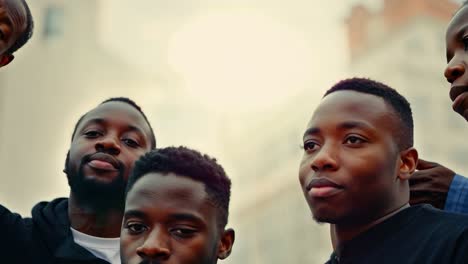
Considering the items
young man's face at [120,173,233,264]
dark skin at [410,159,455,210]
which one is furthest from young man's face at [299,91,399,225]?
young man's face at [120,173,233,264]

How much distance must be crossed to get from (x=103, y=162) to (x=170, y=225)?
0.98m

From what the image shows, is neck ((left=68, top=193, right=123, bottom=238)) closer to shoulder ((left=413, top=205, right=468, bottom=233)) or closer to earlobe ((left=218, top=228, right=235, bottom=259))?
earlobe ((left=218, top=228, right=235, bottom=259))

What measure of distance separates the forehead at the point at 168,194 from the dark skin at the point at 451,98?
92cm

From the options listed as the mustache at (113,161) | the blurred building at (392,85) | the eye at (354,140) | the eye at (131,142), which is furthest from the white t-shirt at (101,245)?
the blurred building at (392,85)

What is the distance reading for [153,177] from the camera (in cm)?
352

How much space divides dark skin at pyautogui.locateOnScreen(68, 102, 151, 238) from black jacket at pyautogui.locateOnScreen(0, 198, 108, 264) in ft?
0.40

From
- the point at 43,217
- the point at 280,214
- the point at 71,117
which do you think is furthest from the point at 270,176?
the point at 43,217

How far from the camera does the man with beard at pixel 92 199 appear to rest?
389 cm

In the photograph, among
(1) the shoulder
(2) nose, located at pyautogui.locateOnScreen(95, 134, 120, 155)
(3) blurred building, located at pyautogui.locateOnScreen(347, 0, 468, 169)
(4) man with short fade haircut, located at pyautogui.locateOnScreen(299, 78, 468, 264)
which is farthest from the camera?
(3) blurred building, located at pyautogui.locateOnScreen(347, 0, 468, 169)

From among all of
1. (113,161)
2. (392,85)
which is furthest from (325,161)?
(392,85)

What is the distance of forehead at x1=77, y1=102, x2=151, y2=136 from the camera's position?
434cm

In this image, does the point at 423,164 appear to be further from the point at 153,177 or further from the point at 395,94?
the point at 153,177

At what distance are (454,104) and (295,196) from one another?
59.3 m

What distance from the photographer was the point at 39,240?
3.87 meters
